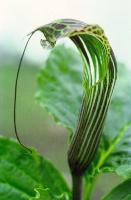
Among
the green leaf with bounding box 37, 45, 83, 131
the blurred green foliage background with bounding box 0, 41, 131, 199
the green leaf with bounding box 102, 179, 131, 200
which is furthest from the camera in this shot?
the blurred green foliage background with bounding box 0, 41, 131, 199

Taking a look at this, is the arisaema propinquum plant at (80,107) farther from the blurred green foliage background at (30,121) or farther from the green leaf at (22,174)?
the blurred green foliage background at (30,121)

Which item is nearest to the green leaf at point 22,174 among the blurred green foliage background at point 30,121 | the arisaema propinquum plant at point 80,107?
the arisaema propinquum plant at point 80,107

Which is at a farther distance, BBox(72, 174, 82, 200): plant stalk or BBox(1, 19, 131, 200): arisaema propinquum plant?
BBox(72, 174, 82, 200): plant stalk

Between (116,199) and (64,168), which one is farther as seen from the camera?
(64,168)

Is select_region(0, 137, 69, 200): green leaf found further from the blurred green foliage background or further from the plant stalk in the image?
the blurred green foliage background

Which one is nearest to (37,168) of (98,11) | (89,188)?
(89,188)

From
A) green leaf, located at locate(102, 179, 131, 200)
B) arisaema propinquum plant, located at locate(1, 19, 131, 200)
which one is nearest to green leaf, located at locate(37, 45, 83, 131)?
arisaema propinquum plant, located at locate(1, 19, 131, 200)

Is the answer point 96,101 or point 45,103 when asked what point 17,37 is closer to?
point 45,103

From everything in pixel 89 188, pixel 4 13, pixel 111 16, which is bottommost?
pixel 111 16
